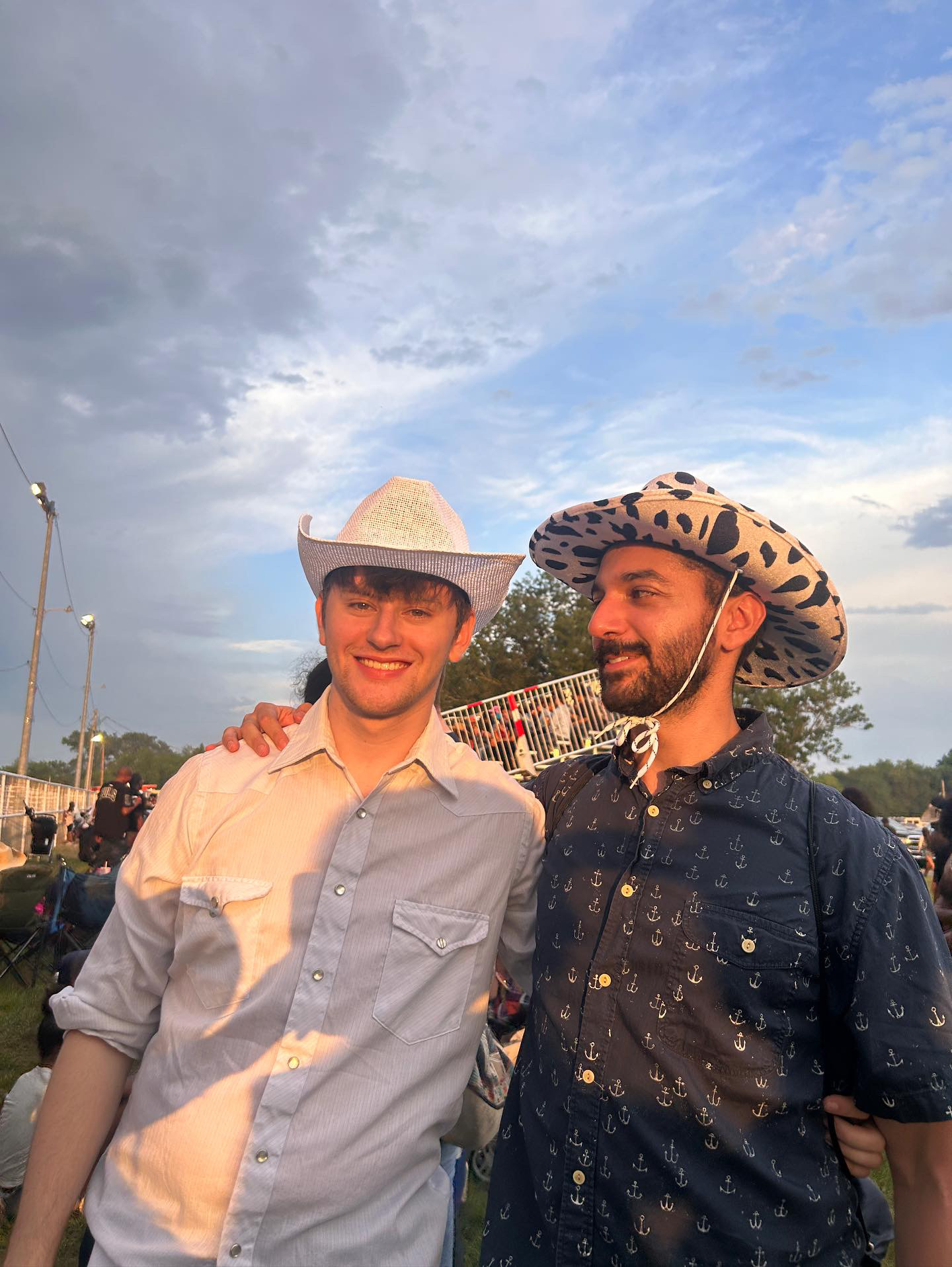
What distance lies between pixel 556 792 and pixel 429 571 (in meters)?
0.79

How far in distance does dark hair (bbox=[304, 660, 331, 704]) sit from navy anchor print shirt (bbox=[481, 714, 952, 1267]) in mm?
2314

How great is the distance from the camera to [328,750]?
2.43m

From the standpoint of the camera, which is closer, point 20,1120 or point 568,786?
point 568,786

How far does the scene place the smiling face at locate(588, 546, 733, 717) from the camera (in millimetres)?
2539

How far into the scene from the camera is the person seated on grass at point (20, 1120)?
5113 millimetres

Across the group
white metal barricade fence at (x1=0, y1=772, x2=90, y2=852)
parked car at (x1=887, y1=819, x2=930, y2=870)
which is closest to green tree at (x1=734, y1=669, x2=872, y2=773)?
parked car at (x1=887, y1=819, x2=930, y2=870)

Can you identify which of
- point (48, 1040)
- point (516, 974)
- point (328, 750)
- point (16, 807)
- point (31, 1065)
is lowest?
point (31, 1065)

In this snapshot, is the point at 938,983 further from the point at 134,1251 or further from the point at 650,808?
the point at 134,1251

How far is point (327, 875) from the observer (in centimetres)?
225

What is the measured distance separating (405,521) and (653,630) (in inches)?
29.9

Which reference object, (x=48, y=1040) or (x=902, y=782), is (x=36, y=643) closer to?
(x=48, y=1040)

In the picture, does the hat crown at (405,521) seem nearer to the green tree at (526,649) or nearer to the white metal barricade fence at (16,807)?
the white metal barricade fence at (16,807)

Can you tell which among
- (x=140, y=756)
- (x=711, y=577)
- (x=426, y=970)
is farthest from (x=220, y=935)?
(x=140, y=756)

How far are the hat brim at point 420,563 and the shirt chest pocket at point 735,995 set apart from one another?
1.12m
